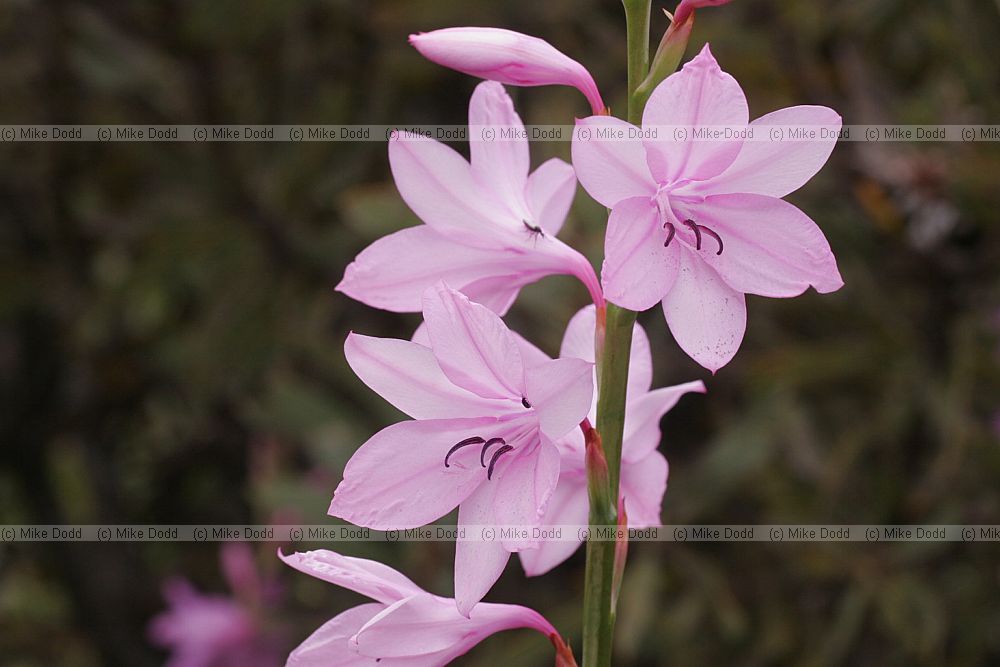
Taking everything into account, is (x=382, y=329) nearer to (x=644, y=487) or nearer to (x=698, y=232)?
(x=644, y=487)

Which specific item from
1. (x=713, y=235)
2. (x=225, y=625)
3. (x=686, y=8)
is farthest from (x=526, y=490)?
(x=225, y=625)

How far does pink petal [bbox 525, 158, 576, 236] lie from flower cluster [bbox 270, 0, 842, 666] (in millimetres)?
32

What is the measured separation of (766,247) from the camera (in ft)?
→ 2.93

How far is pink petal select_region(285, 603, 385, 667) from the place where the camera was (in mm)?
913

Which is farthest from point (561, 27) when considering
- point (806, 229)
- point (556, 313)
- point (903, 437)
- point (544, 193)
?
point (806, 229)

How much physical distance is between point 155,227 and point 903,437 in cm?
168

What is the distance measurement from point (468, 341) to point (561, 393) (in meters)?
0.08

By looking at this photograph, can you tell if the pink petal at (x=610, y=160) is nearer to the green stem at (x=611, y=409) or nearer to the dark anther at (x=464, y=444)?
the green stem at (x=611, y=409)

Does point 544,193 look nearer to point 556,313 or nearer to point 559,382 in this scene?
point 559,382

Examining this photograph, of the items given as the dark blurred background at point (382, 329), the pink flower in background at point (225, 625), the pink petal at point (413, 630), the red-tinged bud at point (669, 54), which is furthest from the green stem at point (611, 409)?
the pink flower in background at point (225, 625)

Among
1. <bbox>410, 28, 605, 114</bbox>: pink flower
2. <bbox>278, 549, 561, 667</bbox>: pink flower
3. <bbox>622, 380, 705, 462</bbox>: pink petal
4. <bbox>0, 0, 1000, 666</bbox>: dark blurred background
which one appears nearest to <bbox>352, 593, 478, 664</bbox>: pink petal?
<bbox>278, 549, 561, 667</bbox>: pink flower

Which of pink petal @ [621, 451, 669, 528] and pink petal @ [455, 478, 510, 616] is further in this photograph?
pink petal @ [621, 451, 669, 528]

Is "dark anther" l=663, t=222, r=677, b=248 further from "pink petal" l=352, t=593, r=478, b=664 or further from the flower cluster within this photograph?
"pink petal" l=352, t=593, r=478, b=664

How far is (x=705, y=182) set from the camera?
2.93 feet
